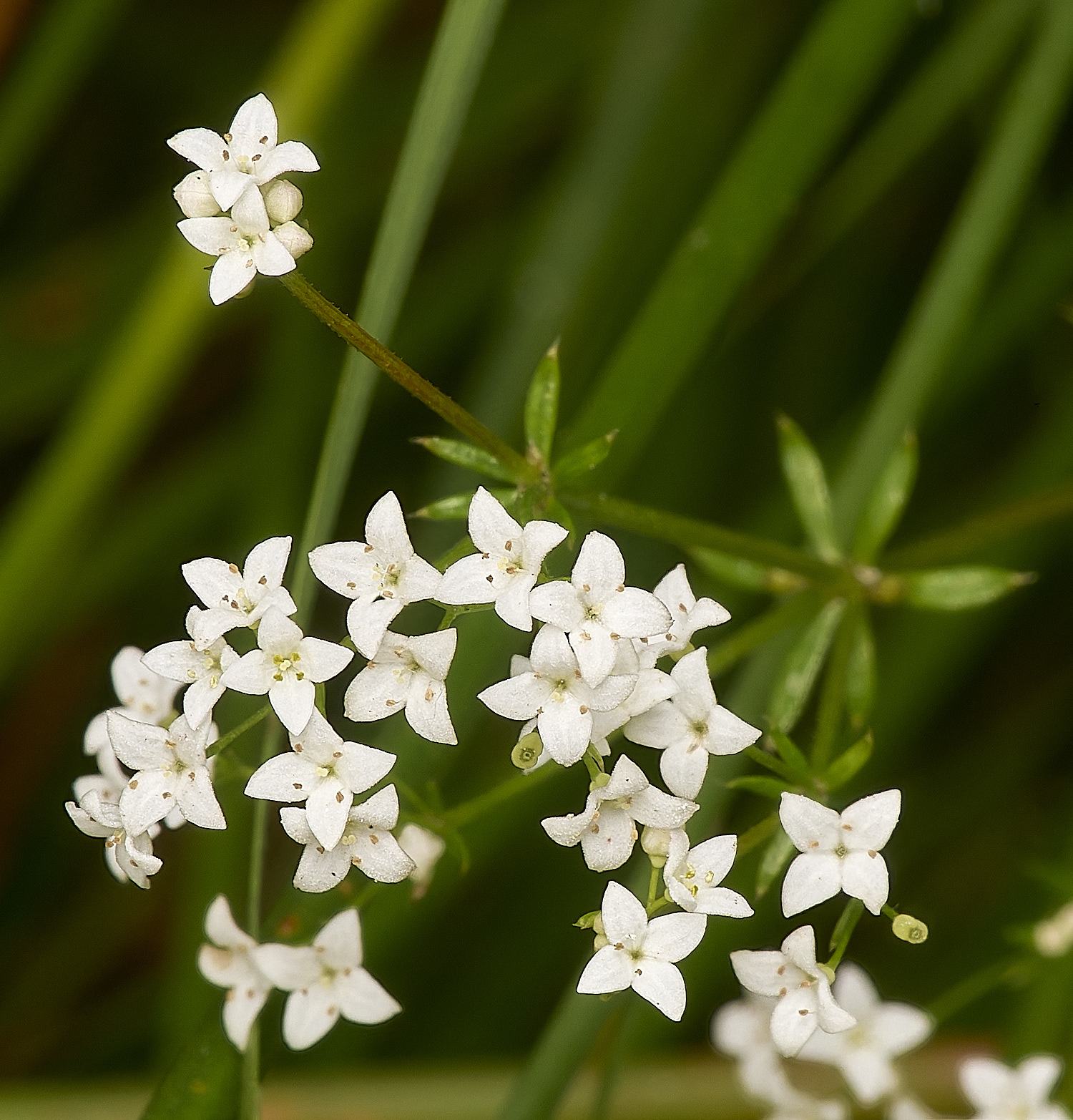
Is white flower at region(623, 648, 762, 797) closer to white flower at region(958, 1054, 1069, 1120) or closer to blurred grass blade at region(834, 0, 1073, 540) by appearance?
blurred grass blade at region(834, 0, 1073, 540)

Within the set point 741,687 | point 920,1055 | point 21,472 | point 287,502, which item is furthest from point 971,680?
point 21,472

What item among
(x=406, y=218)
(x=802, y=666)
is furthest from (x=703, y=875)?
(x=406, y=218)

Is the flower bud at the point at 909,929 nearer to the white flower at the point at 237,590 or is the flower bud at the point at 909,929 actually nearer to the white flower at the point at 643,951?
the white flower at the point at 643,951

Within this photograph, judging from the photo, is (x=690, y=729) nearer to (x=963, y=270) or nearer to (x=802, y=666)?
(x=802, y=666)

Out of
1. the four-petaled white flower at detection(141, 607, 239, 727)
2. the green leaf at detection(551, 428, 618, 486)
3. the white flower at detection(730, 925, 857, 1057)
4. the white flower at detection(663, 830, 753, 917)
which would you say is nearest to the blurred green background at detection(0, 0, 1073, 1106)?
the green leaf at detection(551, 428, 618, 486)

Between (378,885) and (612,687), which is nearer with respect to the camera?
(612,687)

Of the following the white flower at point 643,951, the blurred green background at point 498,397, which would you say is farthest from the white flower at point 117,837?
the blurred green background at point 498,397

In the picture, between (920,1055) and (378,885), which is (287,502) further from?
(920,1055)
